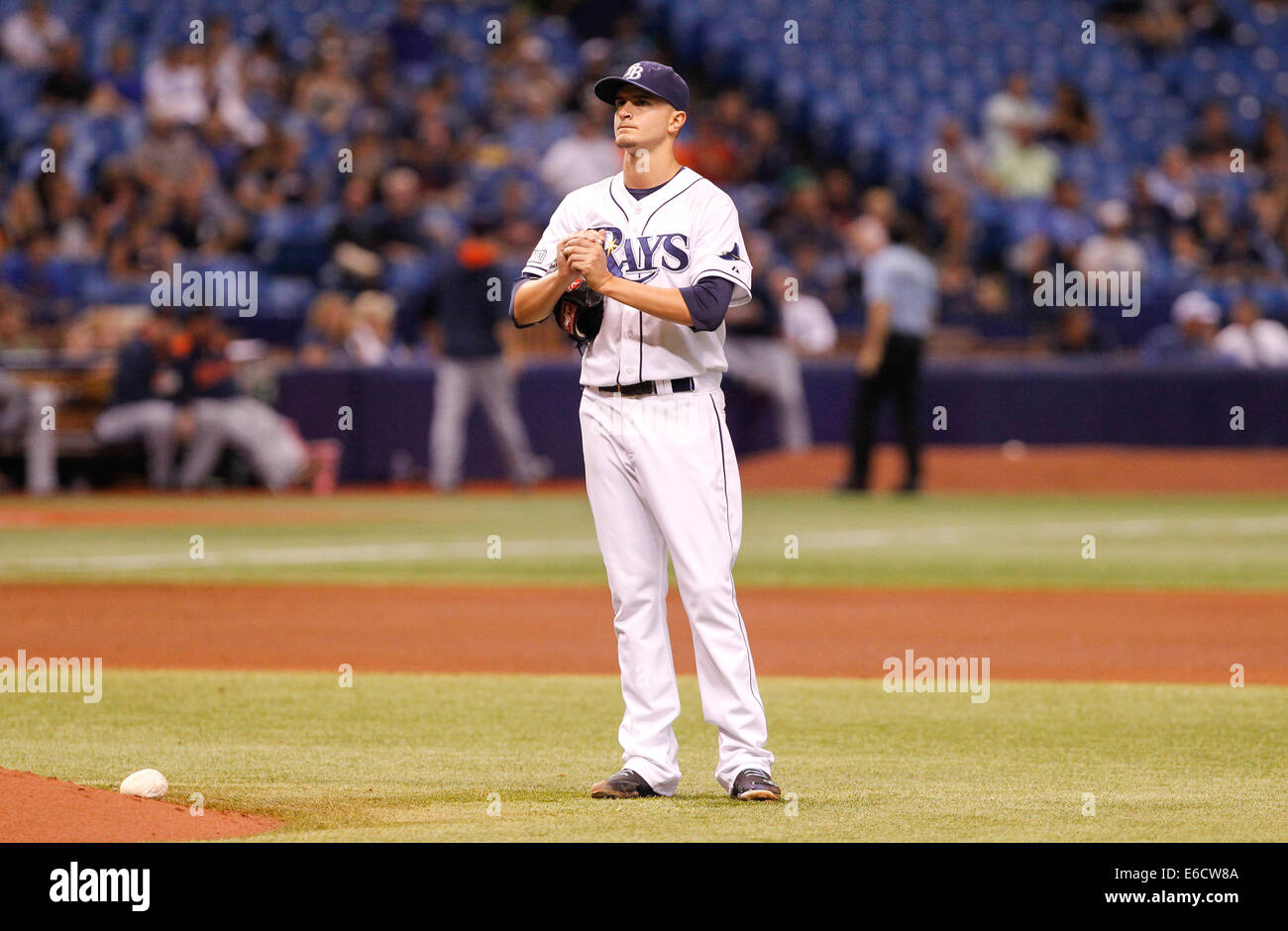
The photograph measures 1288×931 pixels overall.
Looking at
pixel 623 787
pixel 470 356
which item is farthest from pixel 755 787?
pixel 470 356

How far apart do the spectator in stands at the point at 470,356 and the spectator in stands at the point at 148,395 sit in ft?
8.77

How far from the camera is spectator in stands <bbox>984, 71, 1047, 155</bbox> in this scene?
24.7 metres

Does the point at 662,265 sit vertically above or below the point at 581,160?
below

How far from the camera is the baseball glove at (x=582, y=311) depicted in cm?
590

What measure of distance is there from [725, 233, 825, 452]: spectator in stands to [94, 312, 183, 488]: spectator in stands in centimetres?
574

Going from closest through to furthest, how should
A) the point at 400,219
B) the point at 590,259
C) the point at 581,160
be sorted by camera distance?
the point at 590,259 → the point at 400,219 → the point at 581,160

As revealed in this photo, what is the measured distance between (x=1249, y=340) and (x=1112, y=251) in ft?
6.93

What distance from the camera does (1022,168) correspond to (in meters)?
24.6

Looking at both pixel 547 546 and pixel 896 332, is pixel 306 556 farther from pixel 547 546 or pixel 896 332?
pixel 896 332

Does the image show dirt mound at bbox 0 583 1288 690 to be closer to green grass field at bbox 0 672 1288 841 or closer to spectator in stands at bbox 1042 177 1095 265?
green grass field at bbox 0 672 1288 841

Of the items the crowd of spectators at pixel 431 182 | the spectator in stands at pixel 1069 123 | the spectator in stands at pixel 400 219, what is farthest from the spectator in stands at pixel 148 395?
the spectator in stands at pixel 1069 123

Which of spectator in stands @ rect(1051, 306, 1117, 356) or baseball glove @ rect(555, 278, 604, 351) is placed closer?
baseball glove @ rect(555, 278, 604, 351)

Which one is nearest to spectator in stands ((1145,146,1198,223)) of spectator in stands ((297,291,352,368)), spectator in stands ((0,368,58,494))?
spectator in stands ((297,291,352,368))
